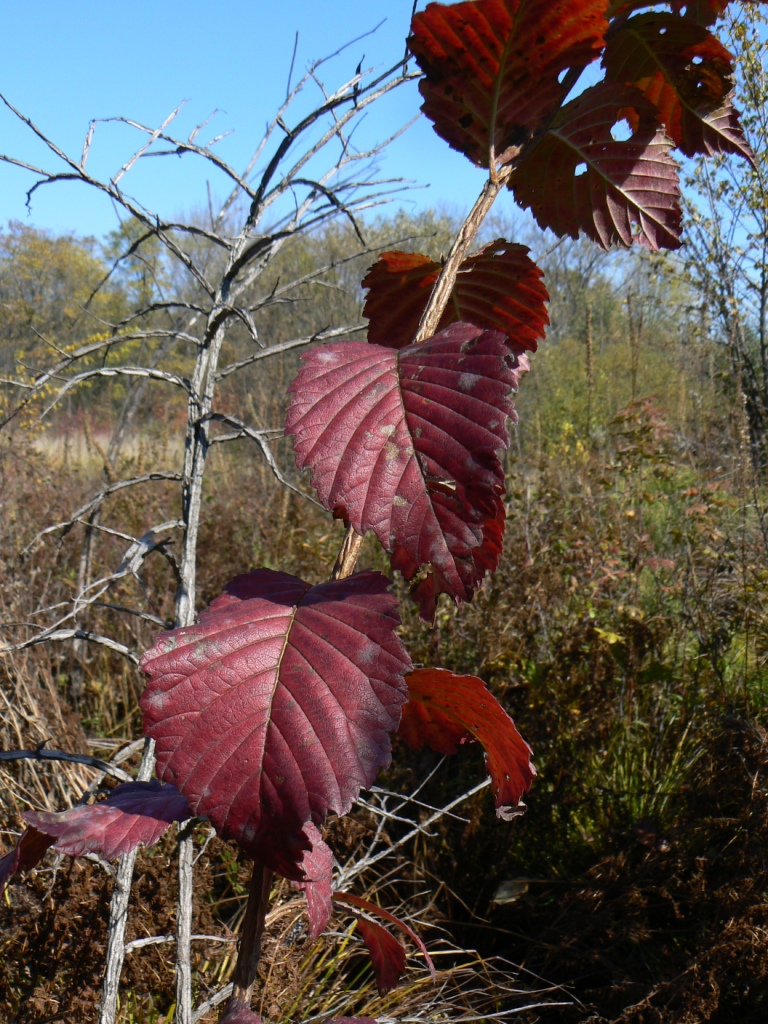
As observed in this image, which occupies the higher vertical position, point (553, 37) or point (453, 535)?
point (553, 37)

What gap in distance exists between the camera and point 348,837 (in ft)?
6.99

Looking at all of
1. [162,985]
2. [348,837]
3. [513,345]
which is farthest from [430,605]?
[348,837]

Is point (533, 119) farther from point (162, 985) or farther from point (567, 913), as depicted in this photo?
point (567, 913)

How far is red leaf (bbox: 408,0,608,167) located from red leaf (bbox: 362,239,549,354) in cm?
7

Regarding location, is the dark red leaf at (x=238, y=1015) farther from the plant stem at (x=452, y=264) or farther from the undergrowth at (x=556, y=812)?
the undergrowth at (x=556, y=812)

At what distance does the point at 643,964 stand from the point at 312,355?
2190 mm

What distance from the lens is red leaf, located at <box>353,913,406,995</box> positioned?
2.11 feet

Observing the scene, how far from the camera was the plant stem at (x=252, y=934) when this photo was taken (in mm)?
454

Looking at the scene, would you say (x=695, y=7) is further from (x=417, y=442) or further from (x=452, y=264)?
(x=417, y=442)

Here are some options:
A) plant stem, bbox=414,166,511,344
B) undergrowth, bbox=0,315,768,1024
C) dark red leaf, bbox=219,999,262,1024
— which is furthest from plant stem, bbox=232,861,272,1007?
undergrowth, bbox=0,315,768,1024

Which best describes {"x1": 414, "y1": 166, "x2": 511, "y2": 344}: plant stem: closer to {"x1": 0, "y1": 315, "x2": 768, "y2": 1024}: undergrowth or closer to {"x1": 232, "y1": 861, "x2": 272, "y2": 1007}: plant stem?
{"x1": 232, "y1": 861, "x2": 272, "y2": 1007}: plant stem

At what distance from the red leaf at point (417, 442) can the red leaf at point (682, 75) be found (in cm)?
26

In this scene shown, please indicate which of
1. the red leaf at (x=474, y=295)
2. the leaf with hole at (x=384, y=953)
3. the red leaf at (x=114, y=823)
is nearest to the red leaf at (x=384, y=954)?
the leaf with hole at (x=384, y=953)

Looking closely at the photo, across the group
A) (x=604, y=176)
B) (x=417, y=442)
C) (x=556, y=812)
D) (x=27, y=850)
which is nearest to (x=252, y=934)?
(x=27, y=850)
